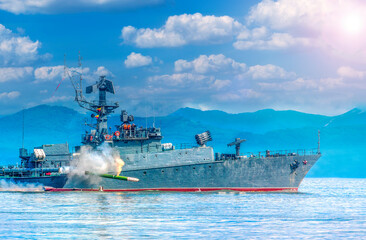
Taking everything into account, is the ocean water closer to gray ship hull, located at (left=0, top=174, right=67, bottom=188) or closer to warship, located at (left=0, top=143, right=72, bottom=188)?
gray ship hull, located at (left=0, top=174, right=67, bottom=188)

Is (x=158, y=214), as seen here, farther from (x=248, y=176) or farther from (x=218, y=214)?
(x=248, y=176)

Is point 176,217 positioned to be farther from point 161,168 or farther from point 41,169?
point 41,169

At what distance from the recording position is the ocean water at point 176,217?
3750cm

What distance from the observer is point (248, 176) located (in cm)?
7181

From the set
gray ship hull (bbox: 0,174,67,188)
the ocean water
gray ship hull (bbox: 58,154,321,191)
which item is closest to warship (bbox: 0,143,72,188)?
gray ship hull (bbox: 0,174,67,188)

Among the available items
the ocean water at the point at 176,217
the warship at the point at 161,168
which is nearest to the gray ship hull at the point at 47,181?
the warship at the point at 161,168

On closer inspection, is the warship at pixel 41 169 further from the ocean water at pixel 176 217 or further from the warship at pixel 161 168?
the ocean water at pixel 176 217

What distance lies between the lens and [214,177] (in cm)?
7069

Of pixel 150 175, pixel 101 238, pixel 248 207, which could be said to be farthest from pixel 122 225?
pixel 150 175

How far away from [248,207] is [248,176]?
59.8ft

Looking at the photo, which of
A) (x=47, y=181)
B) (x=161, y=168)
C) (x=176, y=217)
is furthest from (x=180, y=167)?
(x=176, y=217)

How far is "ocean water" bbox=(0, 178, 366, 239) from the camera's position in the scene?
37500 millimetres

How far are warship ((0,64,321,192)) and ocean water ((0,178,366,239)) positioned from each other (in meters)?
3.70

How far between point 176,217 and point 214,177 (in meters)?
25.5
